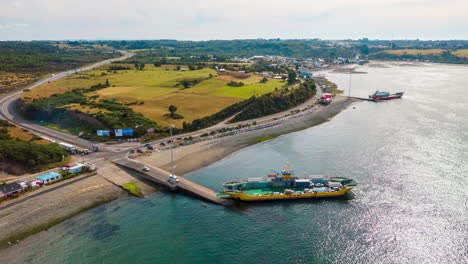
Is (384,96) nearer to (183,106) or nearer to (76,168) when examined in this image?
(183,106)

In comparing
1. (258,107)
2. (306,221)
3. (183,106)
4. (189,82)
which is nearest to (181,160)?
(306,221)

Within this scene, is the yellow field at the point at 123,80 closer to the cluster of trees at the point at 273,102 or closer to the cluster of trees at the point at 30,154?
the cluster of trees at the point at 273,102

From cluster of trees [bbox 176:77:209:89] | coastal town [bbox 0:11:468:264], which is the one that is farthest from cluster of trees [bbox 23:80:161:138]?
cluster of trees [bbox 176:77:209:89]

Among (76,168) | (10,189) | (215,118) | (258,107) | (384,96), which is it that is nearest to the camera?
(10,189)

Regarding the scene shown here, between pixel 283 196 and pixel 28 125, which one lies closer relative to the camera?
pixel 283 196

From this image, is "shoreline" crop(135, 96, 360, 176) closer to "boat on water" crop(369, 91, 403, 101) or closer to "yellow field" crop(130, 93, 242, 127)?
"yellow field" crop(130, 93, 242, 127)

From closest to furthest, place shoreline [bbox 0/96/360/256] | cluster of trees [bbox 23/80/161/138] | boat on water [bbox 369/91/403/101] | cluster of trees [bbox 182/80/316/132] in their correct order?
shoreline [bbox 0/96/360/256], cluster of trees [bbox 23/80/161/138], cluster of trees [bbox 182/80/316/132], boat on water [bbox 369/91/403/101]

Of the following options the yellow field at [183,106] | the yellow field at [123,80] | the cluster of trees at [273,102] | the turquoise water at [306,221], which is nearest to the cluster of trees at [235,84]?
the yellow field at [123,80]
